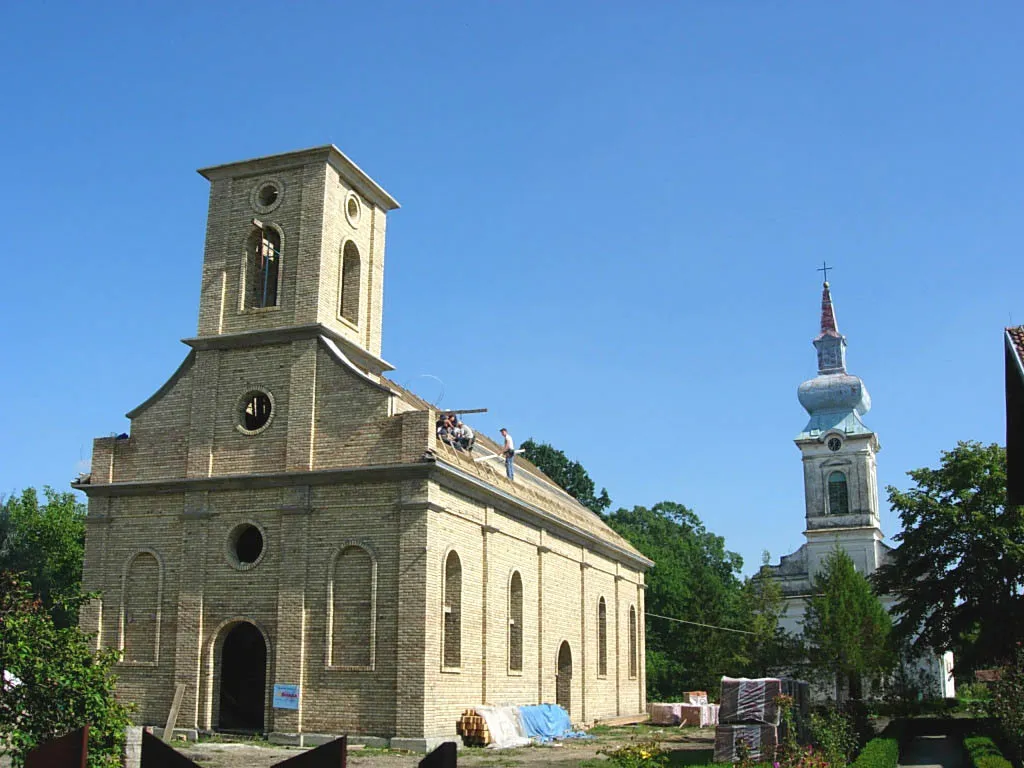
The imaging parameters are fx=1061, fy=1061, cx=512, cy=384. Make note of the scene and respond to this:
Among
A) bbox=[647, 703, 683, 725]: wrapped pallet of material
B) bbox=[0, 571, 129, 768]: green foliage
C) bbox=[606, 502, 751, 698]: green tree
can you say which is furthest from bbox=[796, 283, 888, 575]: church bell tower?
bbox=[0, 571, 129, 768]: green foliage

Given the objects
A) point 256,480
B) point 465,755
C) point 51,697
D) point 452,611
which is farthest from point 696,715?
point 51,697

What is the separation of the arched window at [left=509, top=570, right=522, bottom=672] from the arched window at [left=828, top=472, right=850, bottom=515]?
47.6 m

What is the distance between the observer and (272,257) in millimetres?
29688

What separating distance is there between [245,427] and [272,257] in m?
4.92

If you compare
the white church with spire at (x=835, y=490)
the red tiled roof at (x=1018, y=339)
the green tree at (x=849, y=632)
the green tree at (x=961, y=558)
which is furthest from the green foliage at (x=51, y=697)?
the white church with spire at (x=835, y=490)

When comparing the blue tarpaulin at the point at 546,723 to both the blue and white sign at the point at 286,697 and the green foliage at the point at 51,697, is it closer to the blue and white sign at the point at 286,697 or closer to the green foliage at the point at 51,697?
the blue and white sign at the point at 286,697

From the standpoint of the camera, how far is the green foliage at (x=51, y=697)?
1122cm

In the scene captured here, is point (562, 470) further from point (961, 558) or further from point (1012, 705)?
point (1012, 705)

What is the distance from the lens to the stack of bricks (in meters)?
26.5

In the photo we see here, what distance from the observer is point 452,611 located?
27297mm

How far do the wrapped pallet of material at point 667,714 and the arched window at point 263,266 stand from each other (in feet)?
75.0

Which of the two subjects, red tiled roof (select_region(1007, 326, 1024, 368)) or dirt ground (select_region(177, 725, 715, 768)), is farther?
dirt ground (select_region(177, 725, 715, 768))

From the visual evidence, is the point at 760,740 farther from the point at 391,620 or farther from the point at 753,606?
the point at 753,606

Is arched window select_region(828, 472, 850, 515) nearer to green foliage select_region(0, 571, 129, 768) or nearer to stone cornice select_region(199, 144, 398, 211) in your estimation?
stone cornice select_region(199, 144, 398, 211)
